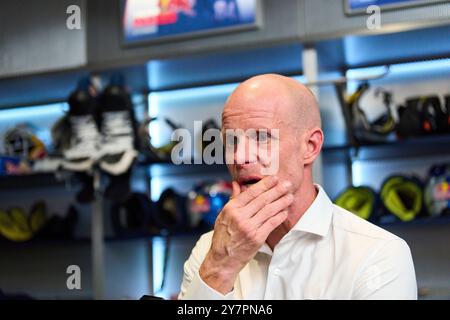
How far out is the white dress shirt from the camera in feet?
3.02

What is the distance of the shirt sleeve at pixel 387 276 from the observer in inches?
35.5

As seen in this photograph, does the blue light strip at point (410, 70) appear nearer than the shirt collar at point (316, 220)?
No

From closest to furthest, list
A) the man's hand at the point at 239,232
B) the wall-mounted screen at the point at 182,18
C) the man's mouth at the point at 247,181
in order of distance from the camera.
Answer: the man's hand at the point at 239,232, the man's mouth at the point at 247,181, the wall-mounted screen at the point at 182,18

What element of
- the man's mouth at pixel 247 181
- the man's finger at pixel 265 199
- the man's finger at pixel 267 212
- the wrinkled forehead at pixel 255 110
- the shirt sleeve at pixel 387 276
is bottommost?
the shirt sleeve at pixel 387 276

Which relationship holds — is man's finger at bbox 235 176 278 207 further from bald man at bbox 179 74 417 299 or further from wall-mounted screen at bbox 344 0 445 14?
wall-mounted screen at bbox 344 0 445 14

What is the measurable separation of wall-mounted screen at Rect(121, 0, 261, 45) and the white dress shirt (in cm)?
145

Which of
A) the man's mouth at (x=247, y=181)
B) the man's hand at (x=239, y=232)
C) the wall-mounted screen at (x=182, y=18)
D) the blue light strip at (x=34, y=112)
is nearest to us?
the man's hand at (x=239, y=232)

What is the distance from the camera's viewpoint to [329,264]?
3.22 feet

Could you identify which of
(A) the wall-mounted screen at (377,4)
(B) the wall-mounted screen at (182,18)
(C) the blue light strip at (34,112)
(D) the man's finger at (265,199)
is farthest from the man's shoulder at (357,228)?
(C) the blue light strip at (34,112)

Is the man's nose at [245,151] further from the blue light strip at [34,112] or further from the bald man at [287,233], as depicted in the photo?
the blue light strip at [34,112]

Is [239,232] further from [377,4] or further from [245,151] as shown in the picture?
[377,4]

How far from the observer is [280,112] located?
993mm
